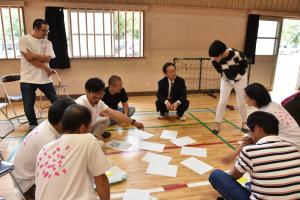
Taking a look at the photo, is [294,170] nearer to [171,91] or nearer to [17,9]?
[171,91]

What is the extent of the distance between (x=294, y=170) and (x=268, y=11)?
5.54 m

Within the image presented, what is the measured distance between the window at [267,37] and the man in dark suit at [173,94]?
3.26 meters

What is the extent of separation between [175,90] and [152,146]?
131cm

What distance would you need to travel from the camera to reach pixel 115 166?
2.60 meters

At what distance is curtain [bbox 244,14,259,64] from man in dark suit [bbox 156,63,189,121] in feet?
9.07

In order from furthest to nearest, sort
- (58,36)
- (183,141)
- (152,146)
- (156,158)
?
(58,36), (183,141), (152,146), (156,158)

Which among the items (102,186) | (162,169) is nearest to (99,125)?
(162,169)

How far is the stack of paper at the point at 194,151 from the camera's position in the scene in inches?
115

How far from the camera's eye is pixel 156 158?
110 inches

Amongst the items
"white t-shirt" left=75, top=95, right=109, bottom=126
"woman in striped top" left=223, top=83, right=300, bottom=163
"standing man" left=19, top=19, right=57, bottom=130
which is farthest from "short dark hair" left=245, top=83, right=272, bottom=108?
"standing man" left=19, top=19, right=57, bottom=130

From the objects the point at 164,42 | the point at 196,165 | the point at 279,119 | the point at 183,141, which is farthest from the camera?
the point at 164,42

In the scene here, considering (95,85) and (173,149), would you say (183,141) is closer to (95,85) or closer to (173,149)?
(173,149)

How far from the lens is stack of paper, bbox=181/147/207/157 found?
2.91m

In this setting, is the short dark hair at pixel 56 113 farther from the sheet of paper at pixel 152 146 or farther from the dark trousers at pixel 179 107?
the dark trousers at pixel 179 107
